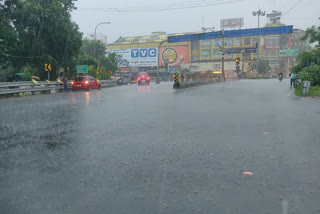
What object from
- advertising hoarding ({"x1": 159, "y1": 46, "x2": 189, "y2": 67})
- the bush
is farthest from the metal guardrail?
advertising hoarding ({"x1": 159, "y1": 46, "x2": 189, "y2": 67})

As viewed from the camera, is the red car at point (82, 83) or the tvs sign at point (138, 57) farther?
the tvs sign at point (138, 57)

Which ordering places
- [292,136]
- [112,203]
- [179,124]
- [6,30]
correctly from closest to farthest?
1. [112,203]
2. [292,136]
3. [179,124]
4. [6,30]

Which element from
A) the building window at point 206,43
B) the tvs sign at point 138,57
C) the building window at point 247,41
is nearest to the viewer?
the building window at point 247,41

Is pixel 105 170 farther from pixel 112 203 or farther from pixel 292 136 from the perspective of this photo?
pixel 292 136

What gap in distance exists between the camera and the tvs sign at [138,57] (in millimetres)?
97500

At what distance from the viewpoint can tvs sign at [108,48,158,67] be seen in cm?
9750

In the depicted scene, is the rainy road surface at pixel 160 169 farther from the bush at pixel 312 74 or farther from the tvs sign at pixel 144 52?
the tvs sign at pixel 144 52

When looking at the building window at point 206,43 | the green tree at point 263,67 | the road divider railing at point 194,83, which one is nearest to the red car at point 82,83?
the road divider railing at point 194,83

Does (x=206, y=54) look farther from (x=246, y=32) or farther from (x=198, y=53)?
(x=246, y=32)

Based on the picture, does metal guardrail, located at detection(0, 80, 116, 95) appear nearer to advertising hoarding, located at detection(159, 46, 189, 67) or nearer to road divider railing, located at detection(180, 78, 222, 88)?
road divider railing, located at detection(180, 78, 222, 88)

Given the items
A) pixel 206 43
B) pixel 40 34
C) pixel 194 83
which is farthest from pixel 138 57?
pixel 40 34

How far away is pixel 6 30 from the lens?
78.8ft

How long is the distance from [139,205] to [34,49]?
2889cm

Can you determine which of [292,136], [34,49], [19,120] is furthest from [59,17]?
[292,136]
